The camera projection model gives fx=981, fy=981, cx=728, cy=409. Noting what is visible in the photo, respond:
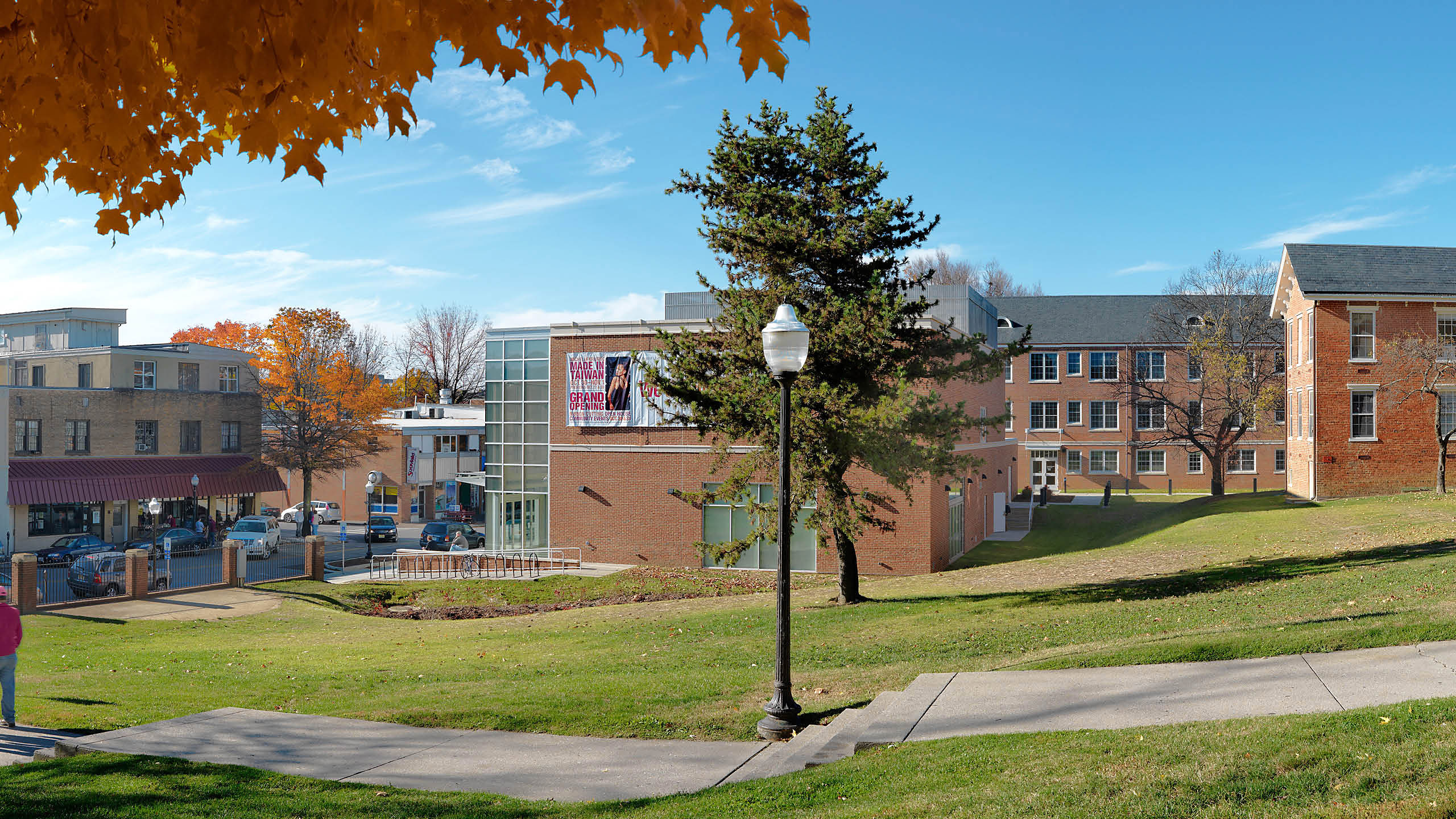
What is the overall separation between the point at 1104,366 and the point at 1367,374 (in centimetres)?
2877

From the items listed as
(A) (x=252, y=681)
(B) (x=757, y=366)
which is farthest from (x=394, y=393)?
(A) (x=252, y=681)

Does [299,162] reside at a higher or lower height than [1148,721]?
higher

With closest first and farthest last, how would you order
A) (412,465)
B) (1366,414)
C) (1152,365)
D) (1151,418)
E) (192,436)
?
1. (1366,414)
2. (192,436)
3. (412,465)
4. (1152,365)
5. (1151,418)

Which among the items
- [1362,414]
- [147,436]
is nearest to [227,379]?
[147,436]

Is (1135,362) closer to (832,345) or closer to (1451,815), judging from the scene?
(832,345)

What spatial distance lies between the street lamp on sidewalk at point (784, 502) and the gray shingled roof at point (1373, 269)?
3586 cm

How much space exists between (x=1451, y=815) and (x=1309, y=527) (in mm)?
27677

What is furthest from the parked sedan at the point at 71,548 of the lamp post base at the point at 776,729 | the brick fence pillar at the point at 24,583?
the lamp post base at the point at 776,729

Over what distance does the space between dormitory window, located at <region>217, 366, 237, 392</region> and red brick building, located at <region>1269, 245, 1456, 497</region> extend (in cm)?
5231

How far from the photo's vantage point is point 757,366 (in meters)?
21.4

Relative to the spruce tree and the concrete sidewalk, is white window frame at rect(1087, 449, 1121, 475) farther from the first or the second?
the concrete sidewalk

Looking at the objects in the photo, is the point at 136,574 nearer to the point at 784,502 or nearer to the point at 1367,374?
the point at 784,502

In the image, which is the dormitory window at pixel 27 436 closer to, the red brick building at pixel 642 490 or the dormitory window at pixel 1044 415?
the red brick building at pixel 642 490

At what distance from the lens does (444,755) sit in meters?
9.41
